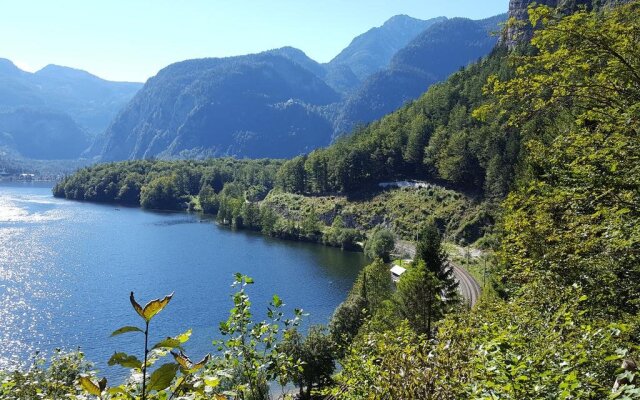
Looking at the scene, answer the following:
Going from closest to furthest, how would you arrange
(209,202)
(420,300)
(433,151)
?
1. (420,300)
2. (433,151)
3. (209,202)

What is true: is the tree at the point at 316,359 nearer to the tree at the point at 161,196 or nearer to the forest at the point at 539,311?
the forest at the point at 539,311

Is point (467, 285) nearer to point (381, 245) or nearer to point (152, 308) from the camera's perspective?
point (381, 245)

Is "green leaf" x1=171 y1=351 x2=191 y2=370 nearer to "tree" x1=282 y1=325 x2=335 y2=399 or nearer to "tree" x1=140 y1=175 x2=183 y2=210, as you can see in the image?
"tree" x1=282 y1=325 x2=335 y2=399

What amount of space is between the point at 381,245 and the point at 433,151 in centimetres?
3728

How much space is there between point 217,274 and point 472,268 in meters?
40.6

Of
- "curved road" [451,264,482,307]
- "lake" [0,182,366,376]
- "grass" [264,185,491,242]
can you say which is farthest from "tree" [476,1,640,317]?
"grass" [264,185,491,242]

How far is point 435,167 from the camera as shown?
363 feet

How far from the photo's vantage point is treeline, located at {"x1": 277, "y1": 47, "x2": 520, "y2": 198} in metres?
95.7

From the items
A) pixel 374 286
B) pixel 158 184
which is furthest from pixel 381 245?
pixel 158 184

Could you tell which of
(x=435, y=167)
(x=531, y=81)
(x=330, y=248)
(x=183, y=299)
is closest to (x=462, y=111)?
(x=435, y=167)

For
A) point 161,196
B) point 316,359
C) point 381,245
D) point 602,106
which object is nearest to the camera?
point 602,106

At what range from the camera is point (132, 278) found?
2869 inches

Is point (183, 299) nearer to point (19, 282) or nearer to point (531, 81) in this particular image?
point (19, 282)

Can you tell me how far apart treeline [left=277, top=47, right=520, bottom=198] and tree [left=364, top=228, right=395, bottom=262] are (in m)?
22.5
